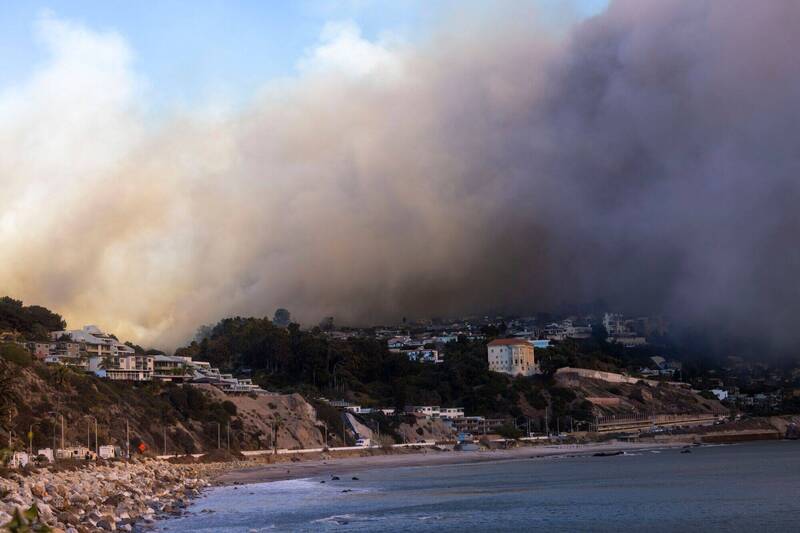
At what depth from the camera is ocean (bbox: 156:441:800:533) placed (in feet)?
162

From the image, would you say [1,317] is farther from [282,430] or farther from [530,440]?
[530,440]

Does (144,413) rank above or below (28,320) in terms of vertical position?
below

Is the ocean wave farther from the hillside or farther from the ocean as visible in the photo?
the hillside

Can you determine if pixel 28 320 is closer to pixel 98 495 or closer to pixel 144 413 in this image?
pixel 144 413

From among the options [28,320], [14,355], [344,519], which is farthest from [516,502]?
[28,320]

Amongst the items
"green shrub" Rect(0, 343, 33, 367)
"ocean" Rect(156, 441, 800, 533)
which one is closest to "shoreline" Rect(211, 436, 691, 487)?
"ocean" Rect(156, 441, 800, 533)

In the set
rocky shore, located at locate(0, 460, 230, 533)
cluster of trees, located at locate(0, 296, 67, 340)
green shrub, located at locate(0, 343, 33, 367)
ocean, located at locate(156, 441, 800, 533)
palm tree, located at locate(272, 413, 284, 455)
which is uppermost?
cluster of trees, located at locate(0, 296, 67, 340)

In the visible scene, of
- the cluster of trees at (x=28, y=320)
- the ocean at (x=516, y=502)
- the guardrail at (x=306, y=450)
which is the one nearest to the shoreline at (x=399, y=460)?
the guardrail at (x=306, y=450)

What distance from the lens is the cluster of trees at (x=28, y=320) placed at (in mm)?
153125

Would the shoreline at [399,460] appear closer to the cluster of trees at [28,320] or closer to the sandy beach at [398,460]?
the sandy beach at [398,460]

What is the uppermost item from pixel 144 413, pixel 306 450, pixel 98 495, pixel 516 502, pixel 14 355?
pixel 14 355

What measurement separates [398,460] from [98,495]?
8738 cm

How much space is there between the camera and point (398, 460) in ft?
440

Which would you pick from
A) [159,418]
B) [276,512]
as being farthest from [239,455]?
[276,512]
